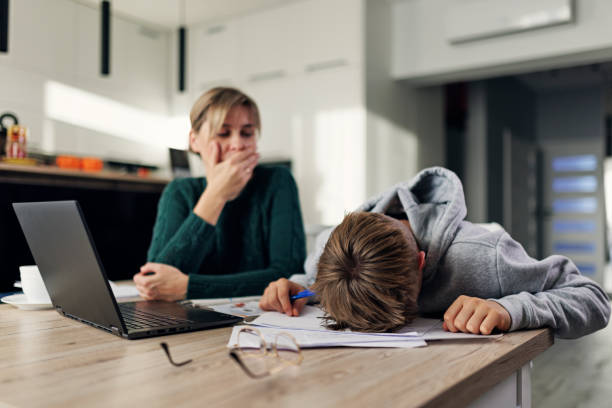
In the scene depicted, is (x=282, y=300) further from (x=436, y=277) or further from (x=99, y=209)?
(x=99, y=209)

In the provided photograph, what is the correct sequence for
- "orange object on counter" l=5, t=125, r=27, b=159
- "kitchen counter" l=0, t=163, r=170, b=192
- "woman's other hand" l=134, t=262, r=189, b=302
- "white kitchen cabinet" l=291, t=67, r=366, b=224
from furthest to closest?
"white kitchen cabinet" l=291, t=67, r=366, b=224
"orange object on counter" l=5, t=125, r=27, b=159
"kitchen counter" l=0, t=163, r=170, b=192
"woman's other hand" l=134, t=262, r=189, b=302

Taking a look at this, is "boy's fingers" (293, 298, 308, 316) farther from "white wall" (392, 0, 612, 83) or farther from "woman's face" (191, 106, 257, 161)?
"white wall" (392, 0, 612, 83)

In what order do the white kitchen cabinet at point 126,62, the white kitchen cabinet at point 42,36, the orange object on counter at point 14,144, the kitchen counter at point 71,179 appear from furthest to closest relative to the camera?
the white kitchen cabinet at point 126,62, the white kitchen cabinet at point 42,36, the orange object on counter at point 14,144, the kitchen counter at point 71,179

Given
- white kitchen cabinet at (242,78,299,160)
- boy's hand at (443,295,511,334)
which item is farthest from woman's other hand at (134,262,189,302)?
white kitchen cabinet at (242,78,299,160)

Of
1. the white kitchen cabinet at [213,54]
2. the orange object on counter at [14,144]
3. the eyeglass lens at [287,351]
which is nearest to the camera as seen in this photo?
the eyeglass lens at [287,351]

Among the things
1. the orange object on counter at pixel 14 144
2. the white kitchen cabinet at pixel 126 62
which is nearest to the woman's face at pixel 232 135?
the orange object on counter at pixel 14 144

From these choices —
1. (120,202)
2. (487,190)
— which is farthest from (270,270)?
(487,190)

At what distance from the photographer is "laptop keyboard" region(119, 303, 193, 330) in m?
0.81

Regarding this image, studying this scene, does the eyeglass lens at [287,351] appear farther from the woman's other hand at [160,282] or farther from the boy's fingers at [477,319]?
the woman's other hand at [160,282]

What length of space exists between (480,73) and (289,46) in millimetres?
1630

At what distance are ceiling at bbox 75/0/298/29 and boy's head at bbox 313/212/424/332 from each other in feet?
13.9

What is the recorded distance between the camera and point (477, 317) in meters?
0.77

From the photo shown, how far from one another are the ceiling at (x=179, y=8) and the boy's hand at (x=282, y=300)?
4.10 metres

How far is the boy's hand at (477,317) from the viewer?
30.1 inches
